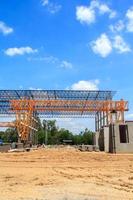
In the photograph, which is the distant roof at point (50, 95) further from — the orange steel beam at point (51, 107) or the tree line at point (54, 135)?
the tree line at point (54, 135)

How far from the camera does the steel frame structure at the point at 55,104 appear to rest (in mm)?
58219

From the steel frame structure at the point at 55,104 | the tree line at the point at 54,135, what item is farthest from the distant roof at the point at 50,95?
the tree line at the point at 54,135

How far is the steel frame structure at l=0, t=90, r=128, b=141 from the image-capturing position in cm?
5822

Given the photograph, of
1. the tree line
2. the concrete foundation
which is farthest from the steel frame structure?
the tree line

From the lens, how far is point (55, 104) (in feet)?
196

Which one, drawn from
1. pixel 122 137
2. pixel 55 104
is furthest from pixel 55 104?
pixel 122 137

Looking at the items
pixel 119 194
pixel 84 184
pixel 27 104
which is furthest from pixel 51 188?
pixel 27 104

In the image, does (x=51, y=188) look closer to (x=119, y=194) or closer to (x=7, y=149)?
(x=119, y=194)

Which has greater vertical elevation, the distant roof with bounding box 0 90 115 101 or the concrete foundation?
the distant roof with bounding box 0 90 115 101

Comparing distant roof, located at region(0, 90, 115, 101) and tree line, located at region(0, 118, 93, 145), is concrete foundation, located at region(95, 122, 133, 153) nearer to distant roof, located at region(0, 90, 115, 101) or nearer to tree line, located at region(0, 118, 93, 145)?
distant roof, located at region(0, 90, 115, 101)

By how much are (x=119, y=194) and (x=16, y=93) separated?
49493mm

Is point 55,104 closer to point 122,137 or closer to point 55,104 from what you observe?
point 55,104

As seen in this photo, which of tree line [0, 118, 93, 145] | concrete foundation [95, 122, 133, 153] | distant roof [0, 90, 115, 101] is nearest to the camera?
concrete foundation [95, 122, 133, 153]

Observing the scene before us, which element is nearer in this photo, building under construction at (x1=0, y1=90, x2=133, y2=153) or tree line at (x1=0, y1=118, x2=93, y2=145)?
building under construction at (x1=0, y1=90, x2=133, y2=153)
